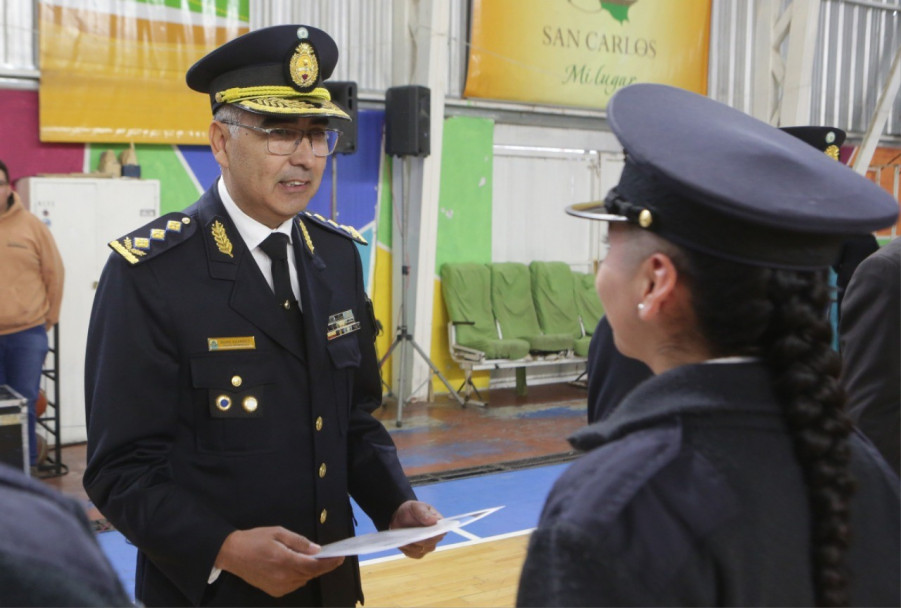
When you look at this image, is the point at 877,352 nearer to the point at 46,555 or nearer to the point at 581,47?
the point at 46,555

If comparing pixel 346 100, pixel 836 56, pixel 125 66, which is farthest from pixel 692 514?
pixel 836 56

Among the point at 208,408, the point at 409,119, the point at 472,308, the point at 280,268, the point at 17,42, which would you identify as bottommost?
the point at 472,308

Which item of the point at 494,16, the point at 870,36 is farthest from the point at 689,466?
the point at 870,36

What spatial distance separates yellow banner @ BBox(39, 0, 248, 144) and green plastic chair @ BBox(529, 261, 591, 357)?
343 centimetres

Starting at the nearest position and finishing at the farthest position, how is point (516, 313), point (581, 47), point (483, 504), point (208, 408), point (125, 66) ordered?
1. point (208, 408)
2. point (483, 504)
3. point (125, 66)
4. point (516, 313)
5. point (581, 47)

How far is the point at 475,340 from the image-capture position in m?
8.54

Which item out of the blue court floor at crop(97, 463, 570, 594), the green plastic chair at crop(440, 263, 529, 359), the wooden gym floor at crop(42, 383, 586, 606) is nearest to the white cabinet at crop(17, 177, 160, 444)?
the wooden gym floor at crop(42, 383, 586, 606)

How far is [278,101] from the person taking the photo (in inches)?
78.2

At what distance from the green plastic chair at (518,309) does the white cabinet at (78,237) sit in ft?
11.2

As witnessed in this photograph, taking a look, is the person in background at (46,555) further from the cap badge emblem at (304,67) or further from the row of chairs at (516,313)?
the row of chairs at (516,313)

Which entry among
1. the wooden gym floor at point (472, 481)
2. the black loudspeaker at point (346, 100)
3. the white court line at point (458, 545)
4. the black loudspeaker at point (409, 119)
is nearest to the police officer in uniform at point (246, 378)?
the wooden gym floor at point (472, 481)

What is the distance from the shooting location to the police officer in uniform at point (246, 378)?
5.70 feet

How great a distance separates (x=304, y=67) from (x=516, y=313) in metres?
7.08

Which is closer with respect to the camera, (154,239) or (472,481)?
(154,239)
